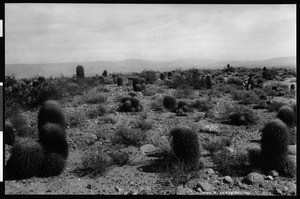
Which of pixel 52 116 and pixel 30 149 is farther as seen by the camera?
pixel 52 116

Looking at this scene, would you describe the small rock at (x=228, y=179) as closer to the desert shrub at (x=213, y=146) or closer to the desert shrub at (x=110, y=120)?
the desert shrub at (x=213, y=146)

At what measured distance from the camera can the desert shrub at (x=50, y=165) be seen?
301 inches

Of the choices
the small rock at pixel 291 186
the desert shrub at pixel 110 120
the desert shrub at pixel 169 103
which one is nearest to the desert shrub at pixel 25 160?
the desert shrub at pixel 110 120

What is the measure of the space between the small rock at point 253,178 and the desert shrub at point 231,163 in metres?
0.42

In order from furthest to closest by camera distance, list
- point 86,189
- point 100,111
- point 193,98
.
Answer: point 193,98
point 100,111
point 86,189

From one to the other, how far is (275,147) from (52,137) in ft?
18.1

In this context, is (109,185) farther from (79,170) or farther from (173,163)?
(173,163)

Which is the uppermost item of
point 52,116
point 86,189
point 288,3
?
point 288,3

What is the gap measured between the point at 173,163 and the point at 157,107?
784 centimetres

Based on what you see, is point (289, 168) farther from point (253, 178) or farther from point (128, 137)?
point (128, 137)

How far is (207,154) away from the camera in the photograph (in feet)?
31.1

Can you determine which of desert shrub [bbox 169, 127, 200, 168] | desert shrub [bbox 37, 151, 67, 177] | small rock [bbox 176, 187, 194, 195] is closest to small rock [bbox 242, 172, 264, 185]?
desert shrub [bbox 169, 127, 200, 168]

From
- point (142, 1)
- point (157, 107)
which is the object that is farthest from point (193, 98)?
point (142, 1)

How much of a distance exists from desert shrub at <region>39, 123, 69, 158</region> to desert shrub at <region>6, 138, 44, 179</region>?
0.30 metres
